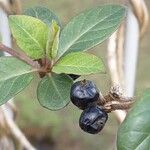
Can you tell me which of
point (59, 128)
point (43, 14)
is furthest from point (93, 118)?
point (59, 128)

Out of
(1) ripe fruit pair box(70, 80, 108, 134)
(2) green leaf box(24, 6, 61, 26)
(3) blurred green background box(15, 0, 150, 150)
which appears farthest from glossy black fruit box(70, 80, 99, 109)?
(3) blurred green background box(15, 0, 150, 150)

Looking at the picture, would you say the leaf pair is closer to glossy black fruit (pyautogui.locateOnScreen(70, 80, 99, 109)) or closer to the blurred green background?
glossy black fruit (pyautogui.locateOnScreen(70, 80, 99, 109))

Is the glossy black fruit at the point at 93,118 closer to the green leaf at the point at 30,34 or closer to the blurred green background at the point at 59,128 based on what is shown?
the green leaf at the point at 30,34

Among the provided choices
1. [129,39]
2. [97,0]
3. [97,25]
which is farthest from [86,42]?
[97,0]

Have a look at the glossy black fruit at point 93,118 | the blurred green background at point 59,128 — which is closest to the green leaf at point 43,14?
the glossy black fruit at point 93,118

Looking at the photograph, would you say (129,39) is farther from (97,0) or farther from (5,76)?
(97,0)

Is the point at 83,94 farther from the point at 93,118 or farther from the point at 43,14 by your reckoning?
the point at 43,14
